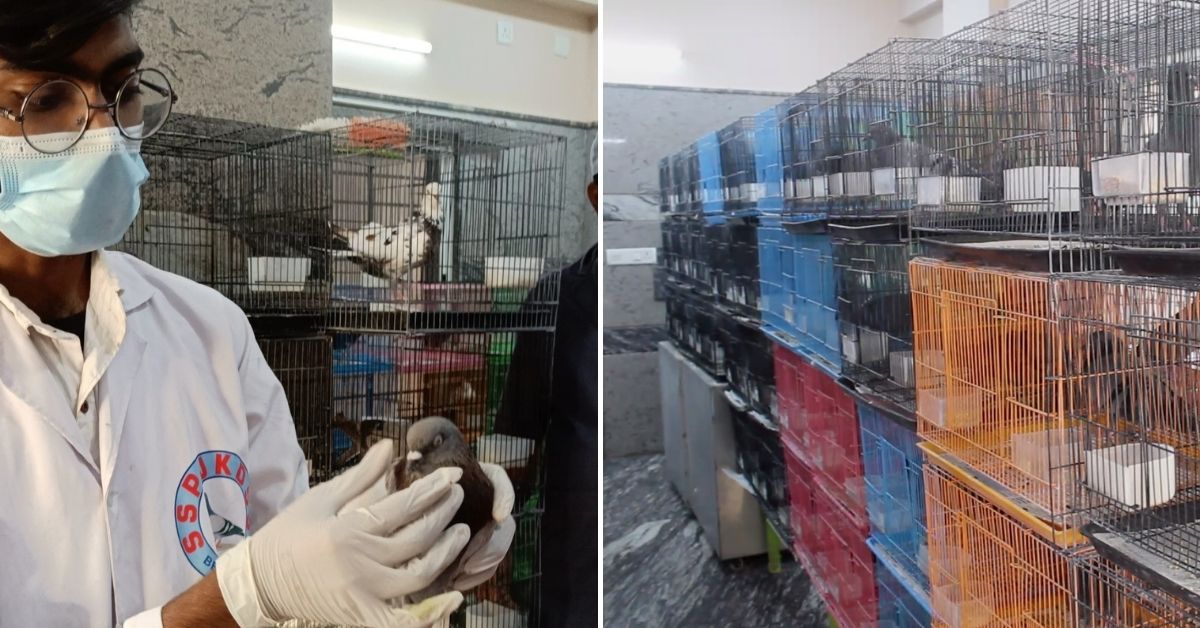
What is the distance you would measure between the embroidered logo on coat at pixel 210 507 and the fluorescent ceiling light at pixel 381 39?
658 mm

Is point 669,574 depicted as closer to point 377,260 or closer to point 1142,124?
point 377,260

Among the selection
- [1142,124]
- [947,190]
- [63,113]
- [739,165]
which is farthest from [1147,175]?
[63,113]

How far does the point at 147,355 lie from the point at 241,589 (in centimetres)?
33

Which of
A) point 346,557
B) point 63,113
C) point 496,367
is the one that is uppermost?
point 63,113

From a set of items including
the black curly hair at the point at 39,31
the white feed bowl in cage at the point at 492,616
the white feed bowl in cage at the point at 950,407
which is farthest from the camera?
the white feed bowl in cage at the point at 950,407

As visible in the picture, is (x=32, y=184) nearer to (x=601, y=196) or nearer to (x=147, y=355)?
(x=147, y=355)

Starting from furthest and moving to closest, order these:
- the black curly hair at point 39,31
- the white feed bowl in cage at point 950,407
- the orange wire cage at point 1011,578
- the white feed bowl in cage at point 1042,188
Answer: the white feed bowl in cage at point 950,407
the white feed bowl in cage at point 1042,188
the orange wire cage at point 1011,578
the black curly hair at point 39,31

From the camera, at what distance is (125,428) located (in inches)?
37.9

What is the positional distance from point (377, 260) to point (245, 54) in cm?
35

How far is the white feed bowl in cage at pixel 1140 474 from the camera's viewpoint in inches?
42.1

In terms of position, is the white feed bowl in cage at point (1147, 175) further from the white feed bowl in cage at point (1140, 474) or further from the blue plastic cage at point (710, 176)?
the blue plastic cage at point (710, 176)

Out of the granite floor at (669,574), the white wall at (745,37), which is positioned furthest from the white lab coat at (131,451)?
the white wall at (745,37)

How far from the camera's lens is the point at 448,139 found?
4.18ft

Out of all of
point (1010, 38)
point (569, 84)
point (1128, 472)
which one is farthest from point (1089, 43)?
point (569, 84)
